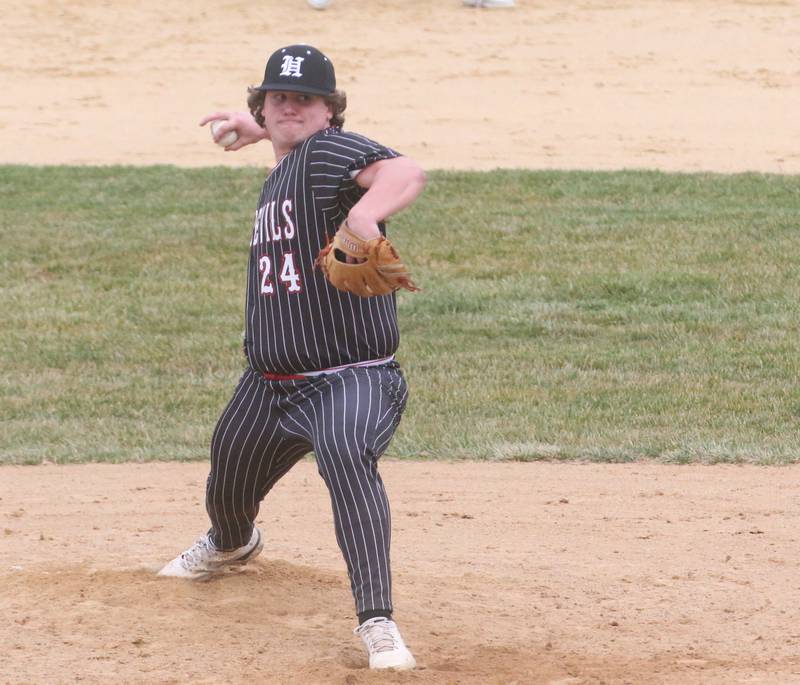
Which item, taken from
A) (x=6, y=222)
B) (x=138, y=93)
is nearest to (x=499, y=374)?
(x=6, y=222)

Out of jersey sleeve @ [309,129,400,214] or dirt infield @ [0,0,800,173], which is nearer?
jersey sleeve @ [309,129,400,214]

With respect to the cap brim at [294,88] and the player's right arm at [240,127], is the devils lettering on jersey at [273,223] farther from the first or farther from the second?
the player's right arm at [240,127]

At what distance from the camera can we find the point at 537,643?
4.57 m

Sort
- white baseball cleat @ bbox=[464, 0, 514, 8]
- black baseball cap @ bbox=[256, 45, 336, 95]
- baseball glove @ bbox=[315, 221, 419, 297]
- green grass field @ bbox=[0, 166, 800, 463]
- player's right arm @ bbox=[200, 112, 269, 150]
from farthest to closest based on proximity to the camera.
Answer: white baseball cleat @ bbox=[464, 0, 514, 8] < green grass field @ bbox=[0, 166, 800, 463] < player's right arm @ bbox=[200, 112, 269, 150] < black baseball cap @ bbox=[256, 45, 336, 95] < baseball glove @ bbox=[315, 221, 419, 297]

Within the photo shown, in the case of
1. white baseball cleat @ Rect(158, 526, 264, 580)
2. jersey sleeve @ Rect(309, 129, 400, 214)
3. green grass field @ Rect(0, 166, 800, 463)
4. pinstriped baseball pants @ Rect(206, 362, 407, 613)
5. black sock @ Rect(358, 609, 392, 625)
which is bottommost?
green grass field @ Rect(0, 166, 800, 463)

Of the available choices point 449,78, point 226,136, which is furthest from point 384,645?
point 449,78

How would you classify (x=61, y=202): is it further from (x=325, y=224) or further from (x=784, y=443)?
(x=325, y=224)

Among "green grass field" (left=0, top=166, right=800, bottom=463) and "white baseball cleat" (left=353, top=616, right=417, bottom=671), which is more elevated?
"white baseball cleat" (left=353, top=616, right=417, bottom=671)

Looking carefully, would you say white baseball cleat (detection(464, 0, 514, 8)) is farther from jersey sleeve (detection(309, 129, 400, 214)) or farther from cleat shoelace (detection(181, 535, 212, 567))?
jersey sleeve (detection(309, 129, 400, 214))

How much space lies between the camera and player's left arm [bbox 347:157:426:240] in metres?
3.93

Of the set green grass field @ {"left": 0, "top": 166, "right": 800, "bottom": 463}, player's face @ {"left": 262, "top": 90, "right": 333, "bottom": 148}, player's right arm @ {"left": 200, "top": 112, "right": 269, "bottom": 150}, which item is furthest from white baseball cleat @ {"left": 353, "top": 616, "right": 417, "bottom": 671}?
green grass field @ {"left": 0, "top": 166, "right": 800, "bottom": 463}

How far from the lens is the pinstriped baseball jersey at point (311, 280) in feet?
13.9

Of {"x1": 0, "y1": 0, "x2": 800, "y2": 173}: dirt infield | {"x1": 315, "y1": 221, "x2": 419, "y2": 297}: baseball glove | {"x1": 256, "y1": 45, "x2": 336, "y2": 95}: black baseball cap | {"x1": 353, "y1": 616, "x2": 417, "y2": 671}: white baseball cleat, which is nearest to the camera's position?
{"x1": 315, "y1": 221, "x2": 419, "y2": 297}: baseball glove

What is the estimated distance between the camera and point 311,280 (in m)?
4.27
